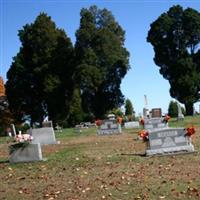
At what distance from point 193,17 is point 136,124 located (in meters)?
31.4

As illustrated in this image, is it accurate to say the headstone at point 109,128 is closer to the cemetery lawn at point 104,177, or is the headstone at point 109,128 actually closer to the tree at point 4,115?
the cemetery lawn at point 104,177

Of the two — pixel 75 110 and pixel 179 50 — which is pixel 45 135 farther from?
pixel 179 50

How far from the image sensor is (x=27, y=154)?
1592cm

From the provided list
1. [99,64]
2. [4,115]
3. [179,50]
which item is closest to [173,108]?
[179,50]

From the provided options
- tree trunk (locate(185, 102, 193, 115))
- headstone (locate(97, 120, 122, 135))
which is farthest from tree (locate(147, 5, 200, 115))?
headstone (locate(97, 120, 122, 135))

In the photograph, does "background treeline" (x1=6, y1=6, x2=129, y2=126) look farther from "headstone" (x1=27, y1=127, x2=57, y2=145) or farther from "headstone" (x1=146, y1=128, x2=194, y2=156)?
"headstone" (x1=146, y1=128, x2=194, y2=156)

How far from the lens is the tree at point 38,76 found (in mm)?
54000

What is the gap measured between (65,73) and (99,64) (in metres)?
5.61

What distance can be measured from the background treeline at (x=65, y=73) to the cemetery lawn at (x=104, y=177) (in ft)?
123

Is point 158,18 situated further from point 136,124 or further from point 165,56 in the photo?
point 136,124

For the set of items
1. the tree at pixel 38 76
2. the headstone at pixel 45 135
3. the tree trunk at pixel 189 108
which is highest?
the tree at pixel 38 76

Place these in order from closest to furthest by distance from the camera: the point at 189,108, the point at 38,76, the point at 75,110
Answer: the point at 38,76, the point at 75,110, the point at 189,108

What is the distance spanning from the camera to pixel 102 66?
6119cm

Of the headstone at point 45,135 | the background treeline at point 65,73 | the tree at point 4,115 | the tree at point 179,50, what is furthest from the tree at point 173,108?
the headstone at point 45,135
